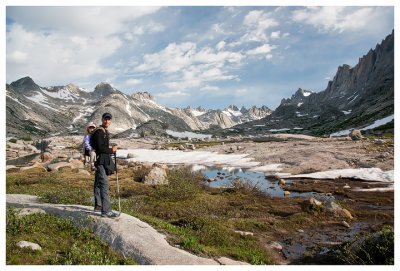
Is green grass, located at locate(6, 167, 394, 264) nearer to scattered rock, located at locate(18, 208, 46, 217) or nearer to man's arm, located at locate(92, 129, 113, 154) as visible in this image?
scattered rock, located at locate(18, 208, 46, 217)

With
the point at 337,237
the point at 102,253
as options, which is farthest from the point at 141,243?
the point at 337,237

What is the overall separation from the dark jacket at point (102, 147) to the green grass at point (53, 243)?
8.91ft

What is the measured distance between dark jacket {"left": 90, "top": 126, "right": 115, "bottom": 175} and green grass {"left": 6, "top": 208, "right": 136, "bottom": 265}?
8.91 feet

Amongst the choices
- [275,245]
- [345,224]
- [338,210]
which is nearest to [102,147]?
[275,245]

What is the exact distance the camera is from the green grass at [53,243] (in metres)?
10.9

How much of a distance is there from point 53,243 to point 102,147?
4053 millimetres

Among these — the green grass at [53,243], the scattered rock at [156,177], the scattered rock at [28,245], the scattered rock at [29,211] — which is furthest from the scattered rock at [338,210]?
the scattered rock at [28,245]

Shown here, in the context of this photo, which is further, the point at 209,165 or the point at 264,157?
the point at 209,165

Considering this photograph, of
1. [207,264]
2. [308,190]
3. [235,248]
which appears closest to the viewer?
[207,264]

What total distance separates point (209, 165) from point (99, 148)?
57.3m

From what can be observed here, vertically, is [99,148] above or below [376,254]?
above

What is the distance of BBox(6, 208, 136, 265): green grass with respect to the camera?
10867mm
